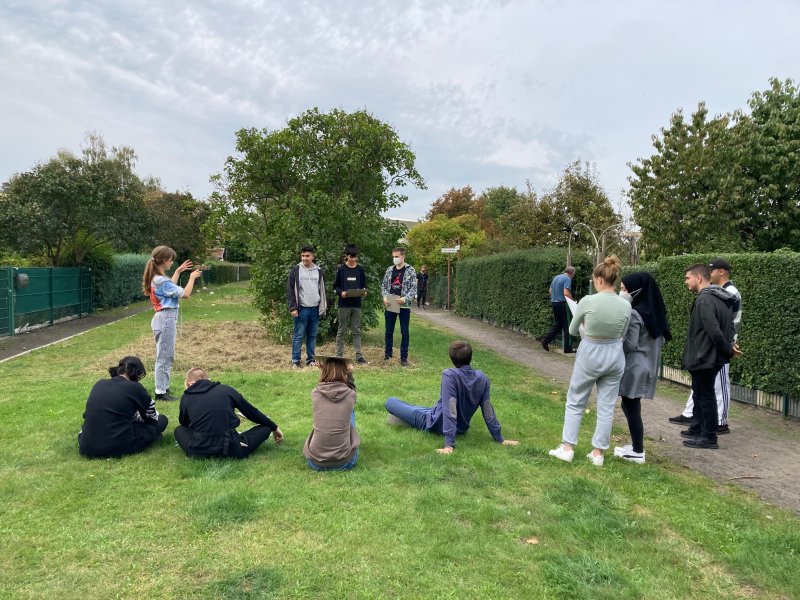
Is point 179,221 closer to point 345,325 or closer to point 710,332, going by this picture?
point 345,325

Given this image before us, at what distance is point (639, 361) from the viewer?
4852 mm

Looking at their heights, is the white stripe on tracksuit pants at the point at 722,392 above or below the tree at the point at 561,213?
below

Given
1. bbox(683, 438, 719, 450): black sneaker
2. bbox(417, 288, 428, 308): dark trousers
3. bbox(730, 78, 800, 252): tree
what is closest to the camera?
bbox(683, 438, 719, 450): black sneaker

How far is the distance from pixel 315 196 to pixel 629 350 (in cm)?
790

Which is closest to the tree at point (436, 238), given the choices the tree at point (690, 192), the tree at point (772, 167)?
the tree at point (690, 192)

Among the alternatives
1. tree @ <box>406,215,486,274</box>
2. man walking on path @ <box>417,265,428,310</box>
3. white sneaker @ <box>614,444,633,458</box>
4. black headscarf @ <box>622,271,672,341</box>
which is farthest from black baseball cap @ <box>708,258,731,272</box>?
tree @ <box>406,215,486,274</box>

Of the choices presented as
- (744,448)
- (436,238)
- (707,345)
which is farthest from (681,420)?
(436,238)

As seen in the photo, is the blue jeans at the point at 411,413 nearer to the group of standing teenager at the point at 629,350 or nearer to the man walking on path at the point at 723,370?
the group of standing teenager at the point at 629,350

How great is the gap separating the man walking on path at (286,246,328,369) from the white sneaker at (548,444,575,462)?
5.03m

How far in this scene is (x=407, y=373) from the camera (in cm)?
880

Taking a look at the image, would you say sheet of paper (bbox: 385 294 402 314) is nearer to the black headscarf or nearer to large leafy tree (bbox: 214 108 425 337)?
large leafy tree (bbox: 214 108 425 337)

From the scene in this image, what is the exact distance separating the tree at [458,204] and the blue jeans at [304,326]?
41341 mm

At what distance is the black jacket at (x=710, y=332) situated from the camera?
5.36 m

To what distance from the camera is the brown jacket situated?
436 cm
